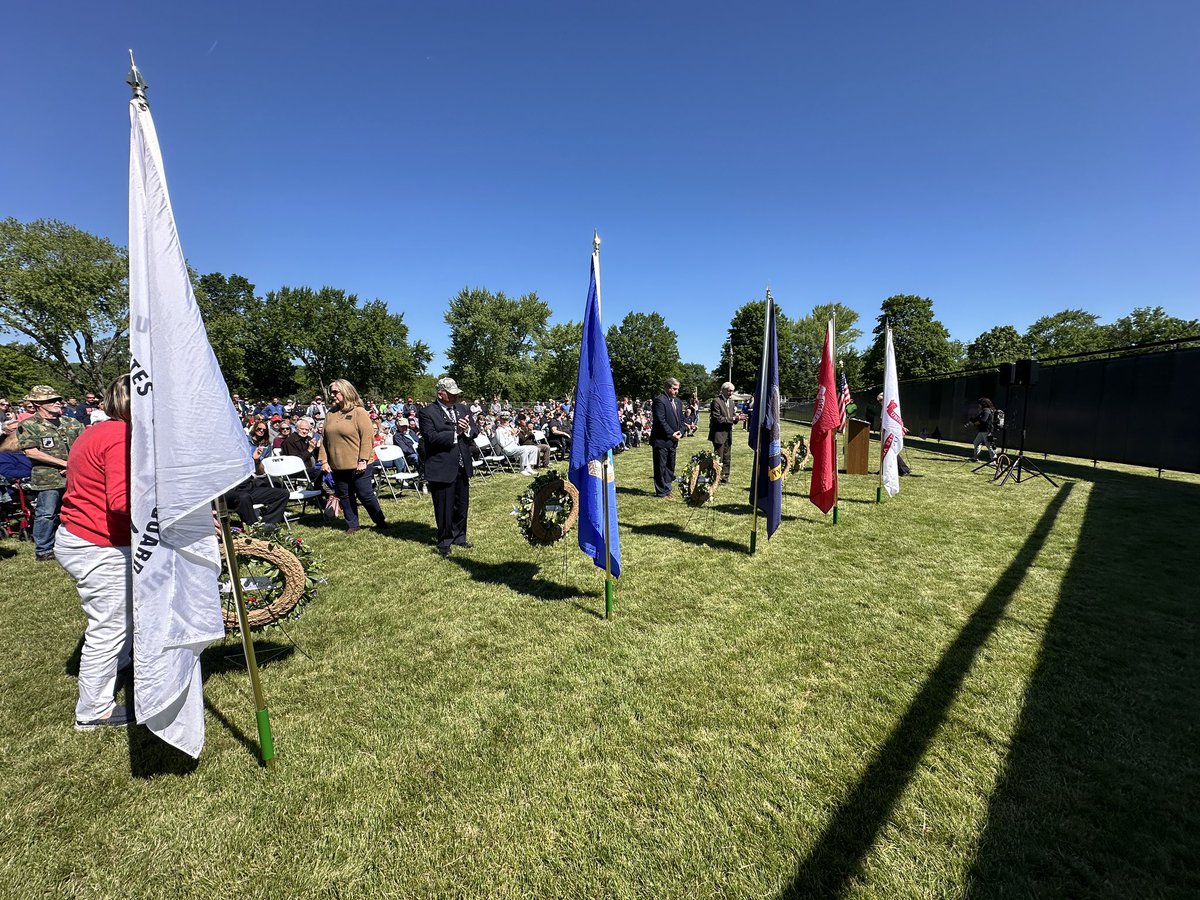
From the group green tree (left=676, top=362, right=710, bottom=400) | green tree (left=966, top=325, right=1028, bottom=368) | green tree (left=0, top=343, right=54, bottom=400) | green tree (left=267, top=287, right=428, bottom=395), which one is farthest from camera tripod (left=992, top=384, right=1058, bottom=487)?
green tree (left=676, top=362, right=710, bottom=400)

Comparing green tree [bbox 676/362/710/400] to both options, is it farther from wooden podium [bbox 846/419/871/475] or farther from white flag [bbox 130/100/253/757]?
white flag [bbox 130/100/253/757]

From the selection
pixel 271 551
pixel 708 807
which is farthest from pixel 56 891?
pixel 708 807

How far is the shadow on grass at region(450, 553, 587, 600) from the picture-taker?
5.39 metres

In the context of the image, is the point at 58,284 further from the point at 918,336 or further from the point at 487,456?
the point at 918,336

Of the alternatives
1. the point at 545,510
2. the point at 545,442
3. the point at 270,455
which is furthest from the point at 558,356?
the point at 545,510

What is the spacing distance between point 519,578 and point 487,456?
9.20 meters

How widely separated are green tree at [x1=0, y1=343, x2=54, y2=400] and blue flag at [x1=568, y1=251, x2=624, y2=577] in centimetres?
6031

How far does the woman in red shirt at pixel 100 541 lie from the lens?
2932 millimetres

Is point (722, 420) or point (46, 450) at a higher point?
point (722, 420)

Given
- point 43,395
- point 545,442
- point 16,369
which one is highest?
point 16,369

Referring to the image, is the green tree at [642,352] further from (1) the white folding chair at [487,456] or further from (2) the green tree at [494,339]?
(1) the white folding chair at [487,456]

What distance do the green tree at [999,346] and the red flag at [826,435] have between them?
57894 millimetres

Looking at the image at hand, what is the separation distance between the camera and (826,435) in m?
6.88

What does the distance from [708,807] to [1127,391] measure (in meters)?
16.8
